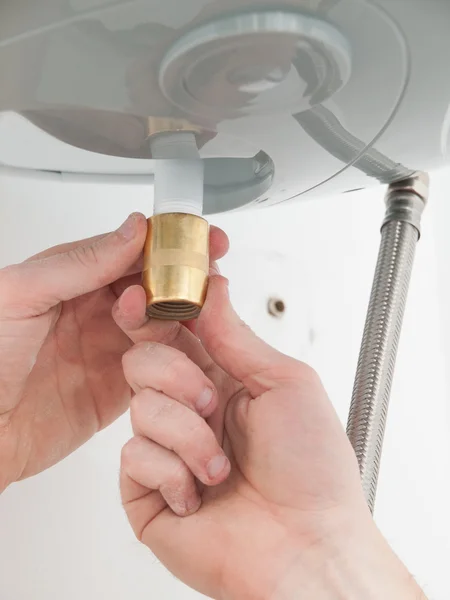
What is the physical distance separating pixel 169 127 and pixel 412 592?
1.05ft

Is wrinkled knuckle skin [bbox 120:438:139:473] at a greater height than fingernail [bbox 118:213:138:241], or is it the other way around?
fingernail [bbox 118:213:138:241]

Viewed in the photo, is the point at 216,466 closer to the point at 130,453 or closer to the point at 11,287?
the point at 130,453

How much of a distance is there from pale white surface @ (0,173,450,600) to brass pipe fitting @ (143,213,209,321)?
0.31m

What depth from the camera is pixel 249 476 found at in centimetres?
44

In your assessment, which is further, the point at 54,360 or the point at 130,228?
the point at 54,360

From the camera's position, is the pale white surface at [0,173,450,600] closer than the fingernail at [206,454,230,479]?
No

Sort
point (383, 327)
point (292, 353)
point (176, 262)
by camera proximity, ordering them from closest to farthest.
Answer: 1. point (176, 262)
2. point (383, 327)
3. point (292, 353)

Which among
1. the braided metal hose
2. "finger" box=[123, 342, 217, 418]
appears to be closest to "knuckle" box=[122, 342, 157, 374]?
"finger" box=[123, 342, 217, 418]

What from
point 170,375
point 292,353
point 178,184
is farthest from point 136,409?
point 292,353

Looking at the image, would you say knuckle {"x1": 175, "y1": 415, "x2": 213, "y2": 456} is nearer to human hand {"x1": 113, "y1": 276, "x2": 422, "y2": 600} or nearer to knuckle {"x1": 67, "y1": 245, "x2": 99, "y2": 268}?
human hand {"x1": 113, "y1": 276, "x2": 422, "y2": 600}

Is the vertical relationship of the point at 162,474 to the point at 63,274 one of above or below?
below

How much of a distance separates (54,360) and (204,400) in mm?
176

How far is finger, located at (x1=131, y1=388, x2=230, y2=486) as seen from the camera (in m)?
0.39

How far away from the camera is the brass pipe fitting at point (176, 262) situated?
0.35 metres
